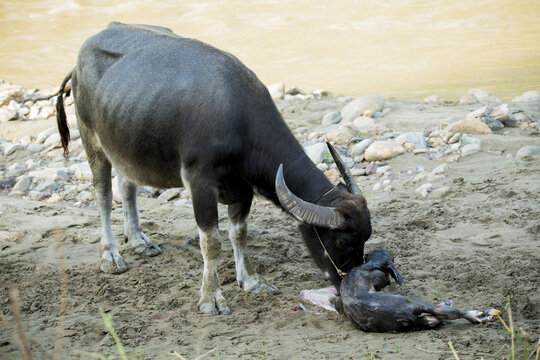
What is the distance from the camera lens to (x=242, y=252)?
5.44 m

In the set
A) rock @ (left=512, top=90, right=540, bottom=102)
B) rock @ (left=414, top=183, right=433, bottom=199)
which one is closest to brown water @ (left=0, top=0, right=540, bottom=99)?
rock @ (left=512, top=90, right=540, bottom=102)

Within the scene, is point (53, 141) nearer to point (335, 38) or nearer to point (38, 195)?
point (38, 195)

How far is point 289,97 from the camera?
39.9 ft

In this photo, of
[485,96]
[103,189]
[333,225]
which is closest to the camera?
[333,225]

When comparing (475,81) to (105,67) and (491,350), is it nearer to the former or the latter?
(105,67)

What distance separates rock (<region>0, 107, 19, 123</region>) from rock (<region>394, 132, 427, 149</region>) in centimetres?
745

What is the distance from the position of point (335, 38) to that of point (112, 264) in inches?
549

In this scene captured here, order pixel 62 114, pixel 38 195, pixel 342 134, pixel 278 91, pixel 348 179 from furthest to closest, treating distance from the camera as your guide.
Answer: pixel 278 91 → pixel 342 134 → pixel 38 195 → pixel 62 114 → pixel 348 179

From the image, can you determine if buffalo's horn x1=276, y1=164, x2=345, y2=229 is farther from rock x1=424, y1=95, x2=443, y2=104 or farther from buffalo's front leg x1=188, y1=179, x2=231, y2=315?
rock x1=424, y1=95, x2=443, y2=104

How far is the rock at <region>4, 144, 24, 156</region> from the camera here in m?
10.2

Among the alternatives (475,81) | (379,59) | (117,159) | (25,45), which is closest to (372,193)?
(117,159)

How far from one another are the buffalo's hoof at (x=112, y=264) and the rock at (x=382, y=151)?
3721 millimetres

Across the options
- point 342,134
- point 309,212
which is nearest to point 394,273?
point 309,212

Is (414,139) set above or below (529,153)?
below
